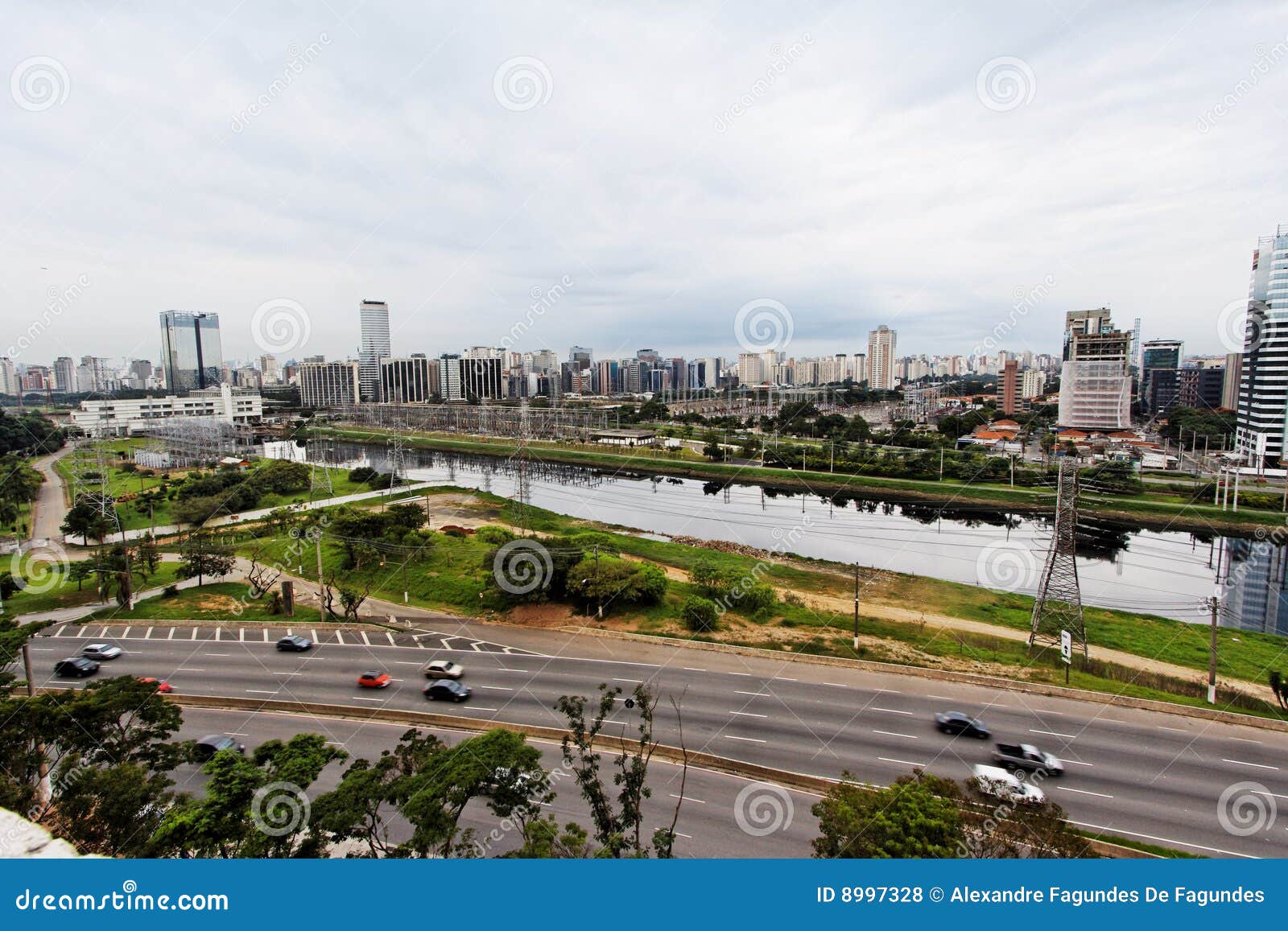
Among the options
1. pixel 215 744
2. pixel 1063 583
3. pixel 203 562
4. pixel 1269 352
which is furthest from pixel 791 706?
pixel 1269 352

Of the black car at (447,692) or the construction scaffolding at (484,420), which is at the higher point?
the construction scaffolding at (484,420)

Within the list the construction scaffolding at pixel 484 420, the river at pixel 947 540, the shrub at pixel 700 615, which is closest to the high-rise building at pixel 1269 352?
the river at pixel 947 540

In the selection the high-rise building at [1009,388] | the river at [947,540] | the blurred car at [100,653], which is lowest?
the river at [947,540]

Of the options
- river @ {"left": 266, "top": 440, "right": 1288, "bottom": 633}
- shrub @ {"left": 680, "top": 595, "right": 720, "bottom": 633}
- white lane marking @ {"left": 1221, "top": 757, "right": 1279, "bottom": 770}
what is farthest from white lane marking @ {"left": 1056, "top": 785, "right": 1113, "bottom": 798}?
shrub @ {"left": 680, "top": 595, "right": 720, "bottom": 633}

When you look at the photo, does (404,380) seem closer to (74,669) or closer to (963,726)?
(74,669)

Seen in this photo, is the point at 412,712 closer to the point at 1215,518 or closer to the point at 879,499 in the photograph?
the point at 879,499

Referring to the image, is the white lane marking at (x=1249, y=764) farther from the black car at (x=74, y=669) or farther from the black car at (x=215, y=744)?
the black car at (x=74, y=669)
